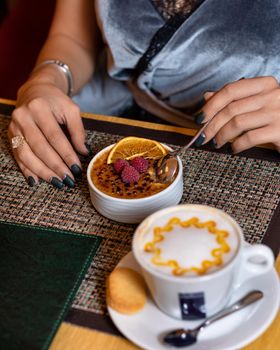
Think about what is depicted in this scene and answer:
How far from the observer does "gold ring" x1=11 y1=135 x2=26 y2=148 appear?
44.5 inches

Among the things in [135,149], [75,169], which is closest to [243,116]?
[135,149]

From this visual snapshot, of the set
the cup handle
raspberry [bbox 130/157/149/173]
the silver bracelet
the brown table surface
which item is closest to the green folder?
the brown table surface

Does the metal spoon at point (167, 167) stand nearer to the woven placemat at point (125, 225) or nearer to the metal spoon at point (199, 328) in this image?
the woven placemat at point (125, 225)

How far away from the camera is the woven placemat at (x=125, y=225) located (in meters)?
0.93

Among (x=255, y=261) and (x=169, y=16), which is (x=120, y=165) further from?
(x=169, y=16)

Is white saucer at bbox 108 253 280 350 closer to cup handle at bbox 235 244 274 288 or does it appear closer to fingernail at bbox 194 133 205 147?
cup handle at bbox 235 244 274 288

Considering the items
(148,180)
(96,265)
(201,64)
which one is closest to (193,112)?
(201,64)

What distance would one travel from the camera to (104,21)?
130 centimetres

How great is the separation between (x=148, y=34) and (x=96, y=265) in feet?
1.83

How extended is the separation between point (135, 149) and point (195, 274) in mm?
347

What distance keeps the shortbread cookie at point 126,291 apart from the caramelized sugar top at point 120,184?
14cm

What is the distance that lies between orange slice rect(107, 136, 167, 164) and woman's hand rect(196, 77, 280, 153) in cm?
7

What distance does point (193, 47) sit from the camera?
1.26m

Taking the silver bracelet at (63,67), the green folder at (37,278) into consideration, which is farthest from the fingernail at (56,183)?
the silver bracelet at (63,67)
